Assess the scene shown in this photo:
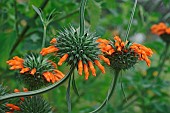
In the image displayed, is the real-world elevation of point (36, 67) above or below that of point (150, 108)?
above

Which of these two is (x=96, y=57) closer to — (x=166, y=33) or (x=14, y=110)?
(x=14, y=110)

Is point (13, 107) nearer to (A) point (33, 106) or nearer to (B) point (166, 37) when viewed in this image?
(A) point (33, 106)

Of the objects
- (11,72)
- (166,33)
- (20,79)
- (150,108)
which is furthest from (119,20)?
(20,79)

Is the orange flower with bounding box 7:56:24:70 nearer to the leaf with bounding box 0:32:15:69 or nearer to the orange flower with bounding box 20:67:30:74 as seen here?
the orange flower with bounding box 20:67:30:74

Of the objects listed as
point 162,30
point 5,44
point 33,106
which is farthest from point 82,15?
point 162,30

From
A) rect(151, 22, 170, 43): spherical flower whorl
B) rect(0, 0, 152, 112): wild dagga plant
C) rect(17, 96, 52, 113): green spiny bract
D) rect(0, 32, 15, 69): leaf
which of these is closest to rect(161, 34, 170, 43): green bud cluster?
rect(151, 22, 170, 43): spherical flower whorl

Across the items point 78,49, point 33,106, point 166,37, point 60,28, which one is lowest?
point 33,106

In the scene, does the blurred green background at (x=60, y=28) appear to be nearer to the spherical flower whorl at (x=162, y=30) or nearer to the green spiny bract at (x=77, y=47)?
the spherical flower whorl at (x=162, y=30)
